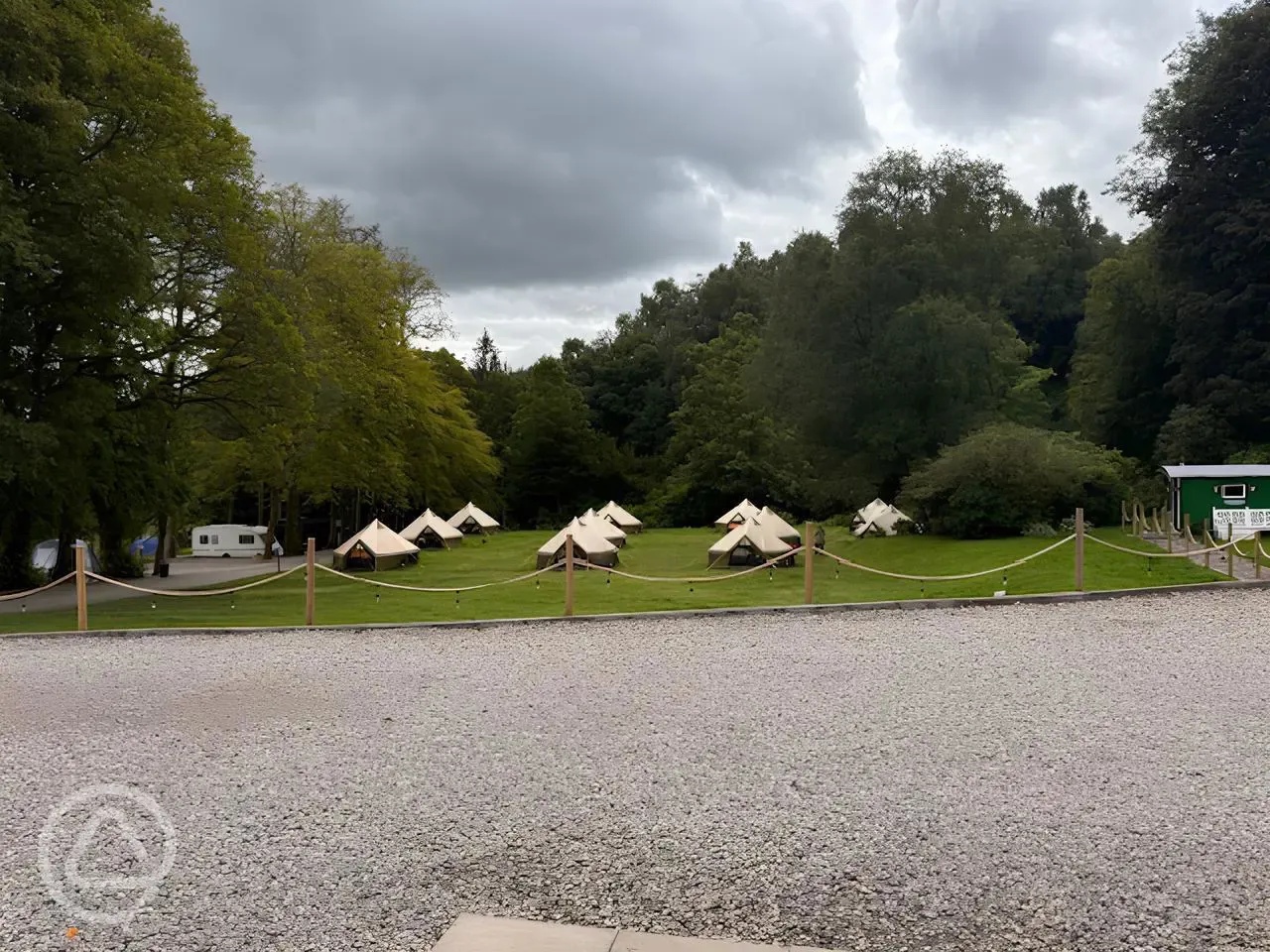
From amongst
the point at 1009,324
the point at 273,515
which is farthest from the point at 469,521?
the point at 1009,324

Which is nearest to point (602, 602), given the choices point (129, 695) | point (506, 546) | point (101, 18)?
point (129, 695)

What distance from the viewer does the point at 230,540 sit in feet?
151

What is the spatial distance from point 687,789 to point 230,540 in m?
45.4

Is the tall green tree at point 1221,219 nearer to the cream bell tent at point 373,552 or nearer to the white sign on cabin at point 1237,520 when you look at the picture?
the white sign on cabin at point 1237,520

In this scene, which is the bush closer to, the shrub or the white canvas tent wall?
the shrub

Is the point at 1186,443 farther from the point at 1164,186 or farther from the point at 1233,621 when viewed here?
the point at 1233,621

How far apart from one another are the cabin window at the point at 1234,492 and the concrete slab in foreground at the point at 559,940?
22703 millimetres

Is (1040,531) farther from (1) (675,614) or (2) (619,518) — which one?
(2) (619,518)

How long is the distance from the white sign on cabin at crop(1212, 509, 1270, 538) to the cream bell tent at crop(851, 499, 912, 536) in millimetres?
10678

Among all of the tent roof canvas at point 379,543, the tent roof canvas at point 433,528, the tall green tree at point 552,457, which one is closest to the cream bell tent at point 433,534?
the tent roof canvas at point 433,528

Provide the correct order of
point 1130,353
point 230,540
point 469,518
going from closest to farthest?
1. point 1130,353
2. point 469,518
3. point 230,540

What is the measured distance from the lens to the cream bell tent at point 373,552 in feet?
97.2

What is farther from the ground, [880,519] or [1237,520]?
[1237,520]

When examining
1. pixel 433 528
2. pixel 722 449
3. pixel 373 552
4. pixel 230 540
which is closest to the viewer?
pixel 373 552
